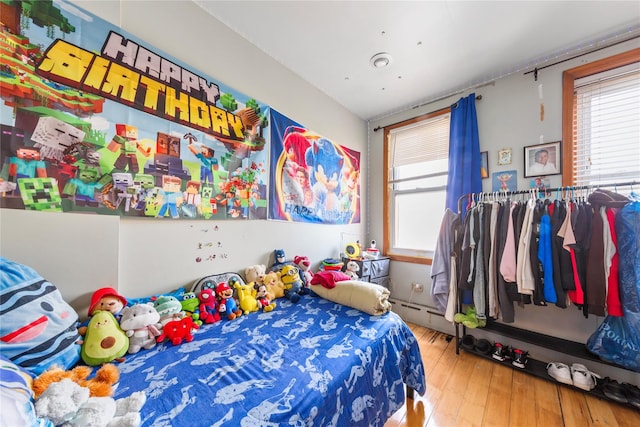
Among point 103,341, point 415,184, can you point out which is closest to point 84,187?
point 103,341

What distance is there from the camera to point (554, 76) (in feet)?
6.42

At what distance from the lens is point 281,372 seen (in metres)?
0.94

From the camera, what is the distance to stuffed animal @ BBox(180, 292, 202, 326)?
4.40 feet

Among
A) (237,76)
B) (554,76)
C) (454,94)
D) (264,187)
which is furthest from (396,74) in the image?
(264,187)

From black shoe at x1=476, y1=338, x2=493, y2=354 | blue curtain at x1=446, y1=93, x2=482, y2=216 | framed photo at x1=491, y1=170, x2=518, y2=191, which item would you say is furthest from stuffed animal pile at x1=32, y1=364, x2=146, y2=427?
framed photo at x1=491, y1=170, x2=518, y2=191

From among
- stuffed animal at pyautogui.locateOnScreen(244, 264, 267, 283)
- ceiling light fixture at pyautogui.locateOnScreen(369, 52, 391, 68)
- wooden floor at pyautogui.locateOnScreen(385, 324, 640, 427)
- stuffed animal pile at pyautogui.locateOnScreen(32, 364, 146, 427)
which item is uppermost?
ceiling light fixture at pyautogui.locateOnScreen(369, 52, 391, 68)

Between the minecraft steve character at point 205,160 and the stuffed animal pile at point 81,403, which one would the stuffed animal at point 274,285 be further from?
the stuffed animal pile at point 81,403

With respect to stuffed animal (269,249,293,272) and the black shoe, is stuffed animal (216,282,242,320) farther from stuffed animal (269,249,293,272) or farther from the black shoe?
the black shoe

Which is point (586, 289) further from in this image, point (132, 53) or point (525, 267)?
point (132, 53)

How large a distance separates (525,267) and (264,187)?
2204 mm

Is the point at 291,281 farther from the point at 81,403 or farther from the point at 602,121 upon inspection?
the point at 602,121

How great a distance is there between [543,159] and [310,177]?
2.19m

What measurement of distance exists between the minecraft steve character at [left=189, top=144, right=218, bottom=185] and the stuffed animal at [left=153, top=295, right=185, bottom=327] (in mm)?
784

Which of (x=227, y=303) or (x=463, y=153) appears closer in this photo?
(x=227, y=303)
